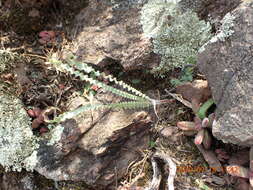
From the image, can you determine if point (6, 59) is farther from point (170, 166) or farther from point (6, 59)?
point (170, 166)

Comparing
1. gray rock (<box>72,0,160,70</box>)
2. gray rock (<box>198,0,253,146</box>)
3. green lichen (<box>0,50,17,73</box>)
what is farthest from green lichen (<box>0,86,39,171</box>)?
gray rock (<box>198,0,253,146</box>)

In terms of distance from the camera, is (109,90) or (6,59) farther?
(6,59)

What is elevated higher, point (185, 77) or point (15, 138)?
point (185, 77)

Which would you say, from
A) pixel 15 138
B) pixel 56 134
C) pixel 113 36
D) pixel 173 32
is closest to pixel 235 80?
pixel 173 32

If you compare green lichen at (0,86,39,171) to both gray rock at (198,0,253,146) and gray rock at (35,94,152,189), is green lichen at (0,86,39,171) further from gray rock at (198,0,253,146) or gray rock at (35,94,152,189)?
gray rock at (198,0,253,146)

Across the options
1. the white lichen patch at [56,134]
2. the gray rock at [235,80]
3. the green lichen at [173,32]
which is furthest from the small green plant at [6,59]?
the gray rock at [235,80]

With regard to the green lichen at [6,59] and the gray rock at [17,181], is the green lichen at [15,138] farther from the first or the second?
the green lichen at [6,59]
